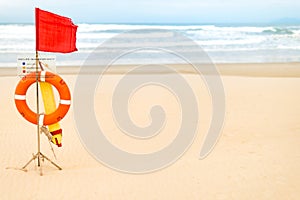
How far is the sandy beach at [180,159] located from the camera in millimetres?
4441

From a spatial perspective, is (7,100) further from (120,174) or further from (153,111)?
(120,174)

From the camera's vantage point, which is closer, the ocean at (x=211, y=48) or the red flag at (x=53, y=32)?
the red flag at (x=53, y=32)

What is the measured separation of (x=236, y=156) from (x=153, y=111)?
2735mm

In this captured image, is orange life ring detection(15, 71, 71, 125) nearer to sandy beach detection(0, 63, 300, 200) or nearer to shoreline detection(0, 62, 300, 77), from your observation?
sandy beach detection(0, 63, 300, 200)

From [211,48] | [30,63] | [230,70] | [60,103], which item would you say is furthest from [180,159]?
[211,48]

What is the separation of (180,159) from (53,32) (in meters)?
2.08

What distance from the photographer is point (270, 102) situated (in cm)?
873

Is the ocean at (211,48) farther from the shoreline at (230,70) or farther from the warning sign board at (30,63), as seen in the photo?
the warning sign board at (30,63)

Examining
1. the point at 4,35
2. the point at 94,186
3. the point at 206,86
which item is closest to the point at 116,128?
the point at 94,186

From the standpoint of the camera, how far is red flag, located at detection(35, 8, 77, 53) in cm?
450

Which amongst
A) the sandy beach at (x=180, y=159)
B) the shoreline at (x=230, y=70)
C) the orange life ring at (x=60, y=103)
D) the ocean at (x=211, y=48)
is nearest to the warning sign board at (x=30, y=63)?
the orange life ring at (x=60, y=103)

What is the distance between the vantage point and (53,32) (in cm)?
466

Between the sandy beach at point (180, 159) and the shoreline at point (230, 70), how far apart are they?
159 inches

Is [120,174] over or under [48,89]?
under
